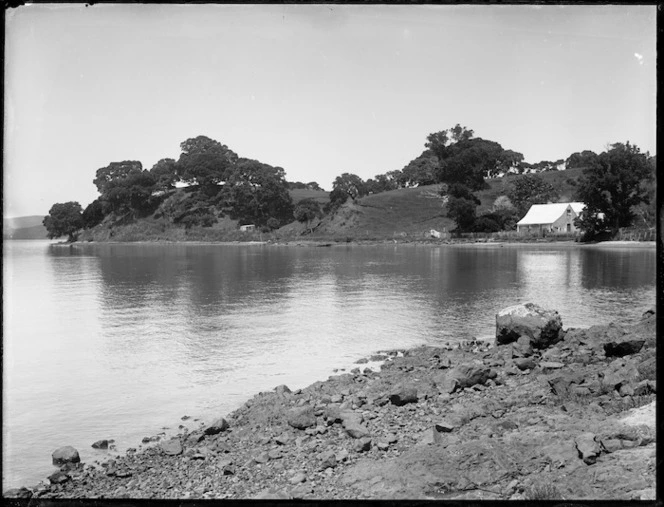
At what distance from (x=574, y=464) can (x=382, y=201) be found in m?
126

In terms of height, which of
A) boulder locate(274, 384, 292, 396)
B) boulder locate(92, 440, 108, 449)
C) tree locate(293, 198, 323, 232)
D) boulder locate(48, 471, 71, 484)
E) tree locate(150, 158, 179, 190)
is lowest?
boulder locate(92, 440, 108, 449)

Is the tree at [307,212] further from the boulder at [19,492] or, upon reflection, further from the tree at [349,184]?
the boulder at [19,492]

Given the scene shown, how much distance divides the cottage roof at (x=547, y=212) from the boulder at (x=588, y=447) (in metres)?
88.3

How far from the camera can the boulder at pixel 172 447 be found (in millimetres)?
8594

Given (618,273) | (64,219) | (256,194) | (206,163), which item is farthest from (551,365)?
(206,163)

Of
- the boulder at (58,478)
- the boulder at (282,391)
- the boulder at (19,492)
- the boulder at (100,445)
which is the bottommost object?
the boulder at (100,445)

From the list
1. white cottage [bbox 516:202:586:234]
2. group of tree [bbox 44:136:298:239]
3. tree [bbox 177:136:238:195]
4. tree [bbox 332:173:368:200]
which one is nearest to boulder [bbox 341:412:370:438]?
white cottage [bbox 516:202:586:234]

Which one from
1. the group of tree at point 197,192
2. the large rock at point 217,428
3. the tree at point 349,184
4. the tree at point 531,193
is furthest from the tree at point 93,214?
the large rock at point 217,428

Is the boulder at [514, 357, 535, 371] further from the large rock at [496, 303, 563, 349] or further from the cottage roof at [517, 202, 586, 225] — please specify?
the cottage roof at [517, 202, 586, 225]

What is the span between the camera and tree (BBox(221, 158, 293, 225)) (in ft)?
437

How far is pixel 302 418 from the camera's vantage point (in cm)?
919

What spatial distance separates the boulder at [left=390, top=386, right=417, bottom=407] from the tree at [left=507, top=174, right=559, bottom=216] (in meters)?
106

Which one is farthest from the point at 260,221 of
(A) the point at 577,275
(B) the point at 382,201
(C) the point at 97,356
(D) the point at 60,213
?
(C) the point at 97,356

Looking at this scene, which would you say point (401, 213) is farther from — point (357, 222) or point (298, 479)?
point (298, 479)
